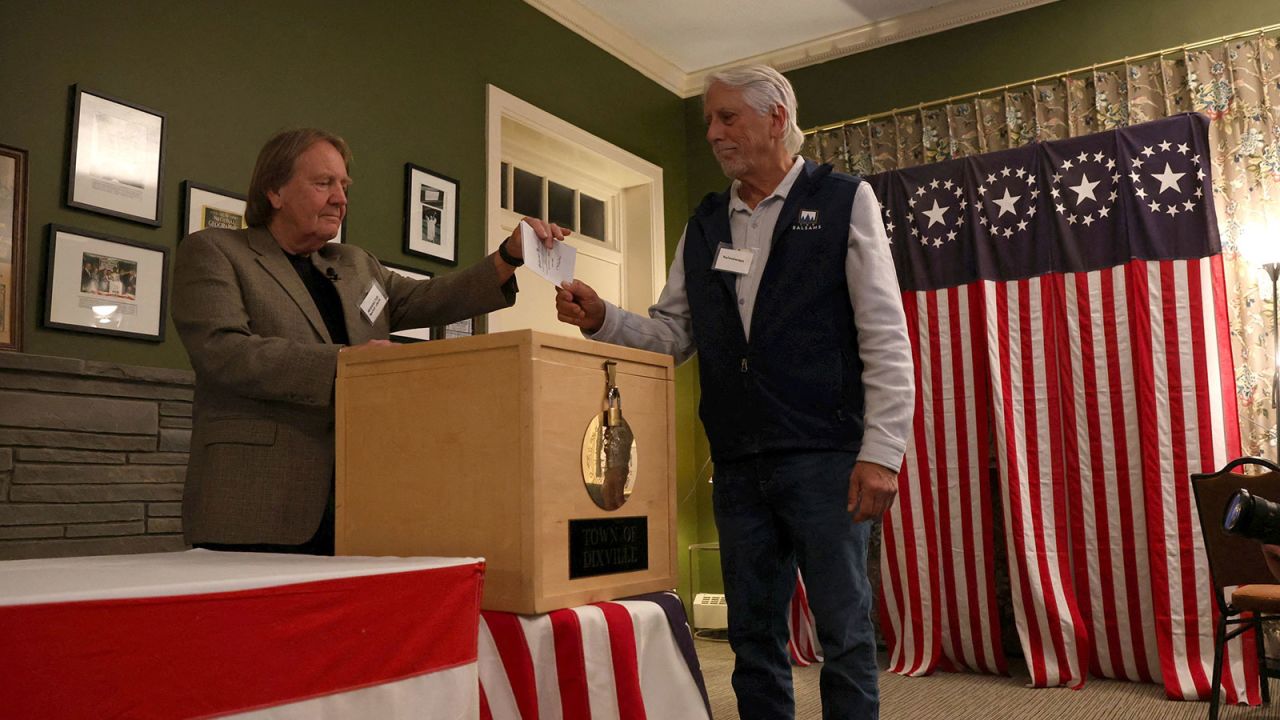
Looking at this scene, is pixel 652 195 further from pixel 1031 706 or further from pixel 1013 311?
pixel 1031 706

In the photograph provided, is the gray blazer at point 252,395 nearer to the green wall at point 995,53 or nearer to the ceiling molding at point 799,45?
the ceiling molding at point 799,45

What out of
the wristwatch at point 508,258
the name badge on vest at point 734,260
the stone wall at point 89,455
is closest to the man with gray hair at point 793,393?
the name badge on vest at point 734,260

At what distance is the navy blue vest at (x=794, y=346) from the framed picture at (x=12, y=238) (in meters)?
1.83

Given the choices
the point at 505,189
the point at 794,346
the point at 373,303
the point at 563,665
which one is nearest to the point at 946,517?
the point at 505,189

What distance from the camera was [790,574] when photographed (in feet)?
5.13

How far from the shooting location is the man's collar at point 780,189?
165 cm

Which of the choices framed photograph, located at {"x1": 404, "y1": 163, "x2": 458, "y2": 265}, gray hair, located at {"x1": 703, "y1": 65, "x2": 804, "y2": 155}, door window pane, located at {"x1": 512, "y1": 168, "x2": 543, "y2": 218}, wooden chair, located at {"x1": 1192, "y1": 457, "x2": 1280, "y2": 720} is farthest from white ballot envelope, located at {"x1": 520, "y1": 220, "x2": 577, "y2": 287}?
door window pane, located at {"x1": 512, "y1": 168, "x2": 543, "y2": 218}

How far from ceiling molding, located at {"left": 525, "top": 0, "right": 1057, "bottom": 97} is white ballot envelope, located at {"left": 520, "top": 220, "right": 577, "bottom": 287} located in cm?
322

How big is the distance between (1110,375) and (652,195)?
2355 mm

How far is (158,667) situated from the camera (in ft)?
2.29

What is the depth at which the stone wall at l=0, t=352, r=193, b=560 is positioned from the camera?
2.35 meters

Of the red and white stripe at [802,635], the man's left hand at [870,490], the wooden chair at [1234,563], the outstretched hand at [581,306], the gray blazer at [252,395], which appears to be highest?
Answer: the outstretched hand at [581,306]

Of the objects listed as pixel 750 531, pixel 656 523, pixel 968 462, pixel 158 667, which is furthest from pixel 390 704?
pixel 968 462

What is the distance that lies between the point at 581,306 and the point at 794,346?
343 mm
